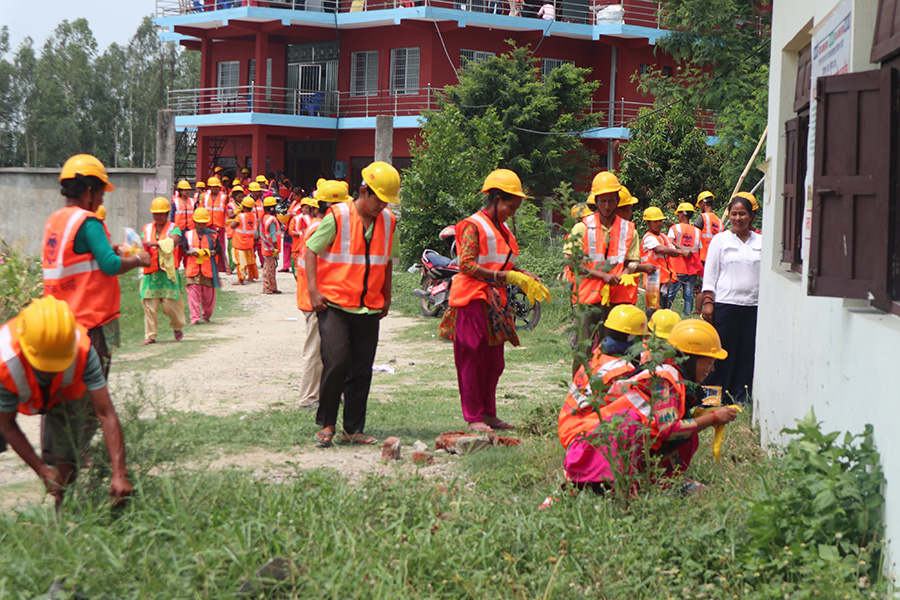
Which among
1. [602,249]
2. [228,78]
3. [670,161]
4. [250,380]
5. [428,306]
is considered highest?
[228,78]

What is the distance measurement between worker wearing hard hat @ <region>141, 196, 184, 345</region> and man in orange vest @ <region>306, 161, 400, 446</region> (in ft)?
19.9

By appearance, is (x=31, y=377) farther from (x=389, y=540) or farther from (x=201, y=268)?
(x=201, y=268)

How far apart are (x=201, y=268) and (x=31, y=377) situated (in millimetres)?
10147

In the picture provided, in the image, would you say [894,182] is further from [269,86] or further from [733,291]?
[269,86]

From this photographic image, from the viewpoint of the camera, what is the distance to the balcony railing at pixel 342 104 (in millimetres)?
29977

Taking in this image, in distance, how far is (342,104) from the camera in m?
31.7

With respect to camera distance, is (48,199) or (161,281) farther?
(48,199)

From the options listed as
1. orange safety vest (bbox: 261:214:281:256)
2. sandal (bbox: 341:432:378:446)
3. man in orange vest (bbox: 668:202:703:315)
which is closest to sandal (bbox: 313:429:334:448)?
sandal (bbox: 341:432:378:446)

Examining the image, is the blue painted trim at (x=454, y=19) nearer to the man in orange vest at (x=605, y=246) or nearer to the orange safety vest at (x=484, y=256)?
the man in orange vest at (x=605, y=246)

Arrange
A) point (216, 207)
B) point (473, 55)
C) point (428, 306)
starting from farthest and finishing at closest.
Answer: point (473, 55) < point (216, 207) < point (428, 306)

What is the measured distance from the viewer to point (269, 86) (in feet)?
104

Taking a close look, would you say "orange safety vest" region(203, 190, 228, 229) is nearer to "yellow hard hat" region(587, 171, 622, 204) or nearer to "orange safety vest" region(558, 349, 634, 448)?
"yellow hard hat" region(587, 171, 622, 204)

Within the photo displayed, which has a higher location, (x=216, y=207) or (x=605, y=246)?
(x=216, y=207)

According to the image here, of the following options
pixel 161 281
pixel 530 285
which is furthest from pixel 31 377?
pixel 161 281
